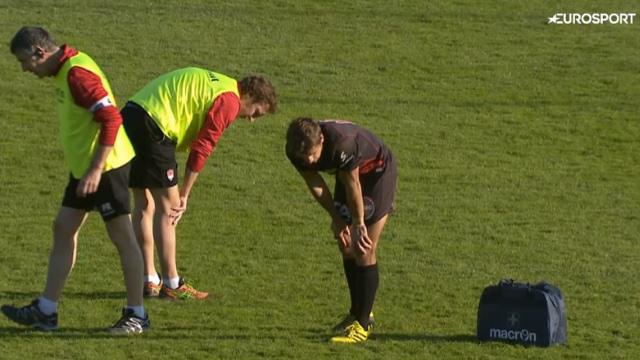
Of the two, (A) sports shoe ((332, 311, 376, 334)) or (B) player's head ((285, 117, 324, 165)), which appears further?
(A) sports shoe ((332, 311, 376, 334))

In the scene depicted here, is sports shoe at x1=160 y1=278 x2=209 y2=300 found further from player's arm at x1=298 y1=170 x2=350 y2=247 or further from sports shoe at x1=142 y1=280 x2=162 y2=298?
player's arm at x1=298 y1=170 x2=350 y2=247

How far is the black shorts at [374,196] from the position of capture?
8.74 m

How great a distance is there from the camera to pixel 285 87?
54.7ft

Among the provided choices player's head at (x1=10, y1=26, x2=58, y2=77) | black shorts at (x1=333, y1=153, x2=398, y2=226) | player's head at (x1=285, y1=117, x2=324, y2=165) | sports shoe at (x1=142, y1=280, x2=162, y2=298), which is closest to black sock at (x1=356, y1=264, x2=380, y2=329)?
black shorts at (x1=333, y1=153, x2=398, y2=226)

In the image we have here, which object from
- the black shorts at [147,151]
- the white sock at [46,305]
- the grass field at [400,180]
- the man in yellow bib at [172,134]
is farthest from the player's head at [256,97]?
the white sock at [46,305]

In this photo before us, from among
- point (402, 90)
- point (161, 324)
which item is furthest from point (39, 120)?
point (161, 324)

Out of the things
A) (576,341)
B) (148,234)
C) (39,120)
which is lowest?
(576,341)

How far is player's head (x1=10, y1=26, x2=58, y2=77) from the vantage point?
317 inches

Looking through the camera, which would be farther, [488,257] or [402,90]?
[402,90]

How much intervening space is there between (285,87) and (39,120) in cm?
310

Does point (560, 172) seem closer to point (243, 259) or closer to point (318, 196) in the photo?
point (243, 259)

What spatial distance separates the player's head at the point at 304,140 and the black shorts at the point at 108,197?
1.04 meters

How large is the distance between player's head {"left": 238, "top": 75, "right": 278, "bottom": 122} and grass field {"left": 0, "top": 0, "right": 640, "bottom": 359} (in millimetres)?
1356

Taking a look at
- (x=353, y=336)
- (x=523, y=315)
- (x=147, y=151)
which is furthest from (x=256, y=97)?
(x=523, y=315)
